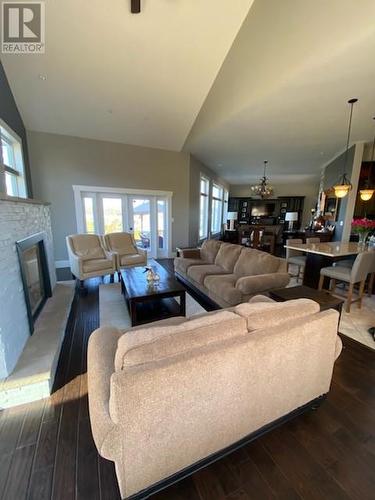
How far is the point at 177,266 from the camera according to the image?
167 inches

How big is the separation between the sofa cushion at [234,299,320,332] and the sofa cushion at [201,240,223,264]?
8.71ft

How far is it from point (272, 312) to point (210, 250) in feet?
9.62

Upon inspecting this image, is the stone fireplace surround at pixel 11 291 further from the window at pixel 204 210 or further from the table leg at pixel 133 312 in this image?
the window at pixel 204 210

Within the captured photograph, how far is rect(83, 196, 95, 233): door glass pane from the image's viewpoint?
5.49 meters

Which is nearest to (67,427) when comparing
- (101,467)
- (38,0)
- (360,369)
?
(101,467)

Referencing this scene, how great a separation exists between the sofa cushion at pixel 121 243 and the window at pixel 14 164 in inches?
74.3

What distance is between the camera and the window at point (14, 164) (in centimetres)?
390

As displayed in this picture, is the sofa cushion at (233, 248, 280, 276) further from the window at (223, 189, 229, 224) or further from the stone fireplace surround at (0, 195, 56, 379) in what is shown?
the window at (223, 189, 229, 224)

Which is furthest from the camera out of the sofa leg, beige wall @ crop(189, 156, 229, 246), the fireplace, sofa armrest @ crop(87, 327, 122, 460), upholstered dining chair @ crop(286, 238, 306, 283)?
beige wall @ crop(189, 156, 229, 246)

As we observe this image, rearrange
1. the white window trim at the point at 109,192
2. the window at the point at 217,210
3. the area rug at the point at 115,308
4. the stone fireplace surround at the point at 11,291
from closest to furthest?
the stone fireplace surround at the point at 11,291, the area rug at the point at 115,308, the white window trim at the point at 109,192, the window at the point at 217,210

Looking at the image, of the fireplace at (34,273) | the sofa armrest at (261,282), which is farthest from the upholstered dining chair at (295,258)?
the fireplace at (34,273)

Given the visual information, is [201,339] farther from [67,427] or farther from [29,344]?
[29,344]

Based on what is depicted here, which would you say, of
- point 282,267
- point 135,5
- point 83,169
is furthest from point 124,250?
point 135,5

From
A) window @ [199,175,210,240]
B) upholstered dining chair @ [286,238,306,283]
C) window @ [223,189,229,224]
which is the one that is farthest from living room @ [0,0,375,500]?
window @ [223,189,229,224]
